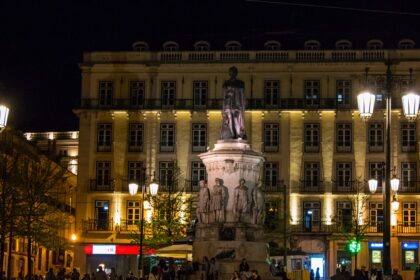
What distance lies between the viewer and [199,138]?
74312 millimetres

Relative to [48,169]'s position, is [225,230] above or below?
below

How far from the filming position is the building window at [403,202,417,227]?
71.2m

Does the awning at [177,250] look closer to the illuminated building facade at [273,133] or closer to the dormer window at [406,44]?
the illuminated building facade at [273,133]

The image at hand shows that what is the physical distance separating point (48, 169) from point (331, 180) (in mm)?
29961

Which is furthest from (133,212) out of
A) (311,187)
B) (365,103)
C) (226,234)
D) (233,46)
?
(365,103)

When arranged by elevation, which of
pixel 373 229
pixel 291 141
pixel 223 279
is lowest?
pixel 223 279

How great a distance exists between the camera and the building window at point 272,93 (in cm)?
7425

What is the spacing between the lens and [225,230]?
3509 cm

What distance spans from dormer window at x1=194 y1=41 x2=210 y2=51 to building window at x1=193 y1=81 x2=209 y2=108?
311cm

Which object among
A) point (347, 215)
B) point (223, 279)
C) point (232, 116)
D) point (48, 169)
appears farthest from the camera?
point (347, 215)

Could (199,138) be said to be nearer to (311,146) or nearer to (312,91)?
(311,146)

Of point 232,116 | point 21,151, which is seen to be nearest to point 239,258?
point 232,116

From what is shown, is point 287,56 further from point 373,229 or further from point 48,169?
point 48,169

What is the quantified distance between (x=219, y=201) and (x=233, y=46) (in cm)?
4231
